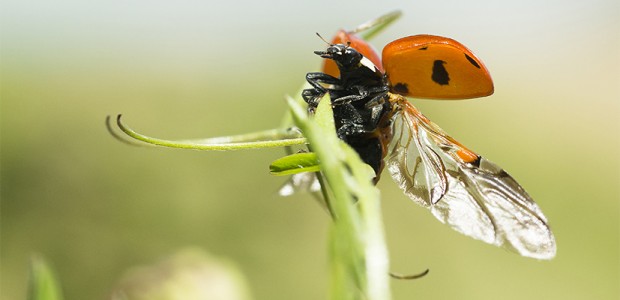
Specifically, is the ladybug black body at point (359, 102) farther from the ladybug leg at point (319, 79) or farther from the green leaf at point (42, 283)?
the green leaf at point (42, 283)

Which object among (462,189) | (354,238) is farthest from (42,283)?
(462,189)

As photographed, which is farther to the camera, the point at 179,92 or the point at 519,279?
the point at 179,92

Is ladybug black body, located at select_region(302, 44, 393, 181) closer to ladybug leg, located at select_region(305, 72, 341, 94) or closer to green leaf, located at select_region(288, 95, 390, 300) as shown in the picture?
ladybug leg, located at select_region(305, 72, 341, 94)

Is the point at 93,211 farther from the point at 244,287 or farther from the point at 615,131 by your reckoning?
Result: the point at 615,131

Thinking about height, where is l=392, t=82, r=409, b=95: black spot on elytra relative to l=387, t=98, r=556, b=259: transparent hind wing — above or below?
above

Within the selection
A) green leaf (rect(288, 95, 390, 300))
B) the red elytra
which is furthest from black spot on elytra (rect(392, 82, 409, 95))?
green leaf (rect(288, 95, 390, 300))

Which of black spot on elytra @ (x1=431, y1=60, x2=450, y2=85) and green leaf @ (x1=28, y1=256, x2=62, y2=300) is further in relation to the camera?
black spot on elytra @ (x1=431, y1=60, x2=450, y2=85)

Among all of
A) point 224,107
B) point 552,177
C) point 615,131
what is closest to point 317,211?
point 224,107
